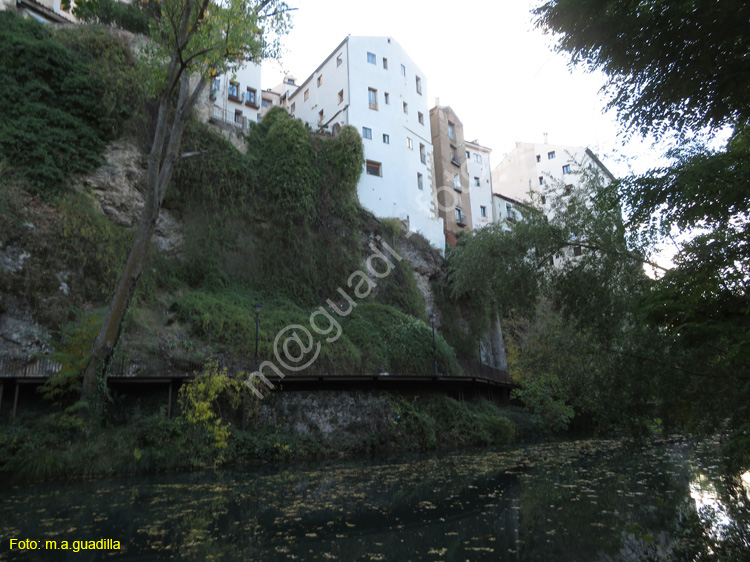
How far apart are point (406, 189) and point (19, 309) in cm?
2437

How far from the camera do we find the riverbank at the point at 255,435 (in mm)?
11679

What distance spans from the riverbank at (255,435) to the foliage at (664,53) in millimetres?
12616

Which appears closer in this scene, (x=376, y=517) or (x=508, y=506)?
(x=376, y=517)

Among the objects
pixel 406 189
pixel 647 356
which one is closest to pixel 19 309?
pixel 647 356

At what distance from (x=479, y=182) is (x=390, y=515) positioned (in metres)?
40.9

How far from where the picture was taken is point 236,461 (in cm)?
1437

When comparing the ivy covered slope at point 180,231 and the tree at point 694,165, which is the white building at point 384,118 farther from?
the tree at point 694,165

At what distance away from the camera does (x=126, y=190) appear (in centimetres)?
2031

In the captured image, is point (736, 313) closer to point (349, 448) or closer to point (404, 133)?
point (349, 448)

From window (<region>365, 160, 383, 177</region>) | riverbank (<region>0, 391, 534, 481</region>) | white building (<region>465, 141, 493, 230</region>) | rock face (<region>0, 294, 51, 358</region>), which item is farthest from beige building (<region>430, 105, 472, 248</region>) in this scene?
rock face (<region>0, 294, 51, 358</region>)

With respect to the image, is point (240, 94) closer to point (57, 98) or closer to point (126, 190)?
point (57, 98)

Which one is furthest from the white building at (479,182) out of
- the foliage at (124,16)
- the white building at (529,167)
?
the foliage at (124,16)

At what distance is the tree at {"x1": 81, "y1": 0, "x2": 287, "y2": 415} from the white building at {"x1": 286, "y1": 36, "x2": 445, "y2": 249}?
58.0 ft

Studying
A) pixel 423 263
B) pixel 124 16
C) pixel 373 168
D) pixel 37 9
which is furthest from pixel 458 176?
pixel 37 9
